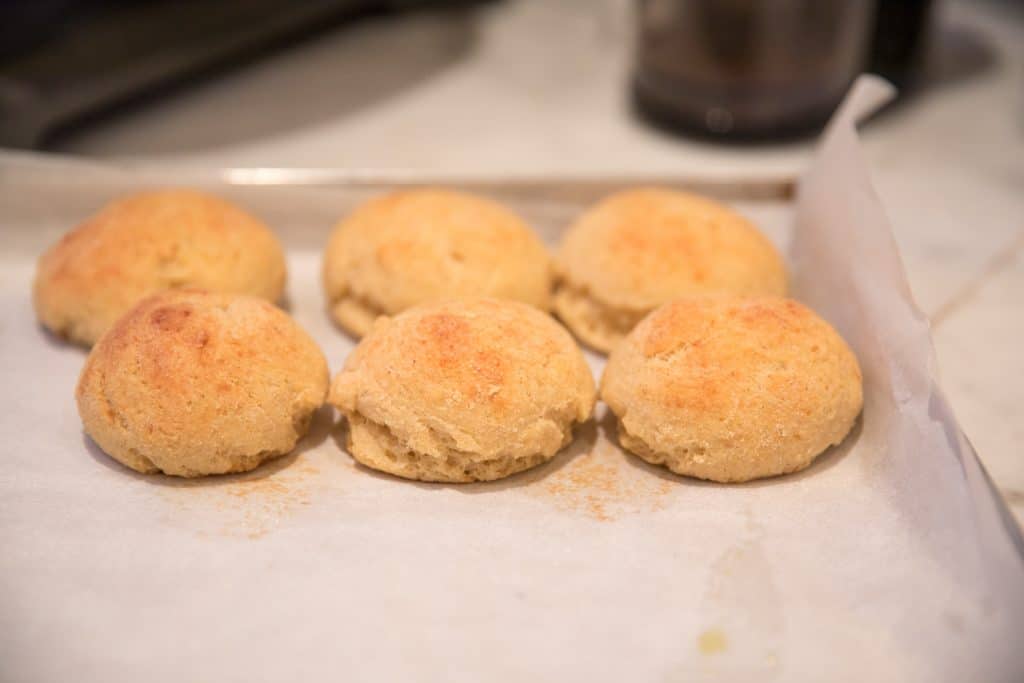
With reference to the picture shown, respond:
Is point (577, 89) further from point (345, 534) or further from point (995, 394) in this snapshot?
point (345, 534)

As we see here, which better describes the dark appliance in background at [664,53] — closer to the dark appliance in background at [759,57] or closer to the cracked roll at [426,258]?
the dark appliance in background at [759,57]

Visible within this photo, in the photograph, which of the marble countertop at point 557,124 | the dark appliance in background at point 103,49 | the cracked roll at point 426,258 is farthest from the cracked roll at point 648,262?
the dark appliance in background at point 103,49

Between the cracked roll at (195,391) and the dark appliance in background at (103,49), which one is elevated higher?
the dark appliance in background at (103,49)

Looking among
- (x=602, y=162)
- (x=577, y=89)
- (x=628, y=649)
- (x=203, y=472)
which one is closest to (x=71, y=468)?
(x=203, y=472)

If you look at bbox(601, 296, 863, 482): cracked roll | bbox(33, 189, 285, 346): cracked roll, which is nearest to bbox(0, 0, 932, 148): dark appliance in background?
bbox(33, 189, 285, 346): cracked roll

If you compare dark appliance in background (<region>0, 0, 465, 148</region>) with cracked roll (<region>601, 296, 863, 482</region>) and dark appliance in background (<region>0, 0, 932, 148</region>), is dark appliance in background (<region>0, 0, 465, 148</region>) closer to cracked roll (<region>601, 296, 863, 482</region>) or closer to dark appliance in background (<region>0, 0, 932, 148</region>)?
dark appliance in background (<region>0, 0, 932, 148</region>)

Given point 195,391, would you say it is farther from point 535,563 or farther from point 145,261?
point 535,563
